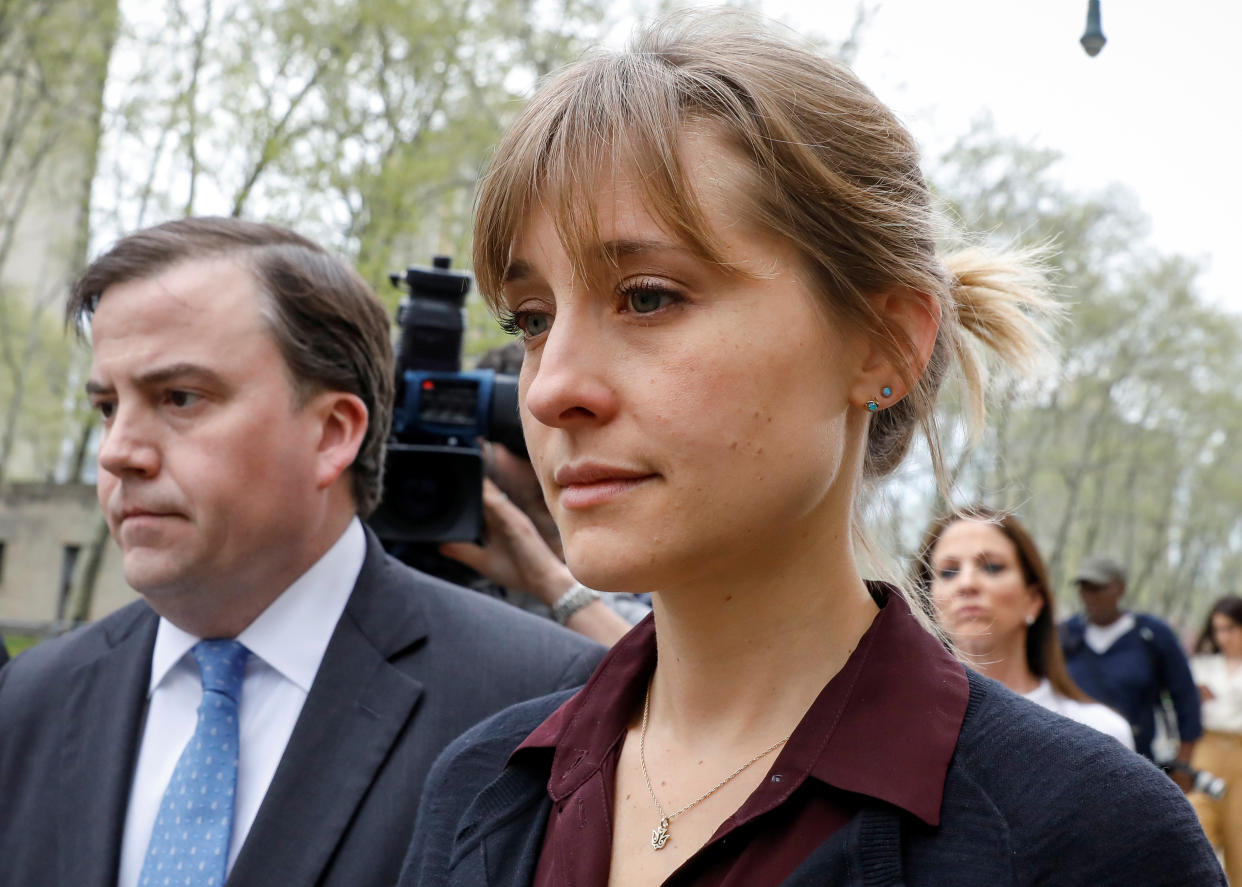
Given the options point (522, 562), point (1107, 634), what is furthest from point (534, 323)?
point (1107, 634)

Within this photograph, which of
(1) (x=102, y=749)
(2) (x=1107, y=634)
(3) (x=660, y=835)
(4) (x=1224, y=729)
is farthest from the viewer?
(4) (x=1224, y=729)

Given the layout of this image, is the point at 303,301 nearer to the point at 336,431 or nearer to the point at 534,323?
the point at 336,431

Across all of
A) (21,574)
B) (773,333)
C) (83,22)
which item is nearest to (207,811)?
(773,333)

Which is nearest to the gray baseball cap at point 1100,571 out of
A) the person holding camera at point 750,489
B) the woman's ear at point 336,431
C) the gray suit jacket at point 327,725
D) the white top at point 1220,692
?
the white top at point 1220,692

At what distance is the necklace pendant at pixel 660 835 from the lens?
1595 millimetres

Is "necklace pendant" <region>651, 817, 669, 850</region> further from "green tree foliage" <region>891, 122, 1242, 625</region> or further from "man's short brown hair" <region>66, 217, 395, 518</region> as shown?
"green tree foliage" <region>891, 122, 1242, 625</region>

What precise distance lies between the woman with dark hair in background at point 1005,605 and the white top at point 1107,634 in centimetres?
281

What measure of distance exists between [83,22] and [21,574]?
10832 millimetres

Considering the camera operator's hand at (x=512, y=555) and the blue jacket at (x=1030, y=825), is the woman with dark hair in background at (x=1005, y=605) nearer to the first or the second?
the camera operator's hand at (x=512, y=555)

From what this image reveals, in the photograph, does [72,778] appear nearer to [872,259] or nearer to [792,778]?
[792,778]

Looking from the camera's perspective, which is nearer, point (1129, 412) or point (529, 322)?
point (529, 322)

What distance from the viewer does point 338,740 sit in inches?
100

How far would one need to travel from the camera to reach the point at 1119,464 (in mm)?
36250

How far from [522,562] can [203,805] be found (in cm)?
112
